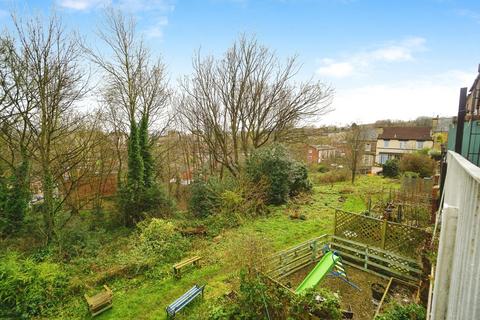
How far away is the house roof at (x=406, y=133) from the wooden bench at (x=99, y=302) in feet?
124

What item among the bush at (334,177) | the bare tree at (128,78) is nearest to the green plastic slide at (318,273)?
the bare tree at (128,78)

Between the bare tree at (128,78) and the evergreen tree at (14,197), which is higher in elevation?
the bare tree at (128,78)

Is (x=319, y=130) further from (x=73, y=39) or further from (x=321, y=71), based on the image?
(x=73, y=39)

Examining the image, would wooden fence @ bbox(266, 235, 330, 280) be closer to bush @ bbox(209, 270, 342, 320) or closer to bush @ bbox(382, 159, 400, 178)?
bush @ bbox(209, 270, 342, 320)

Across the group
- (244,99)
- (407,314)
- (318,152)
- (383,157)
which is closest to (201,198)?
(244,99)

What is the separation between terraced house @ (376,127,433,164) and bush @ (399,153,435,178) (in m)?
8.52

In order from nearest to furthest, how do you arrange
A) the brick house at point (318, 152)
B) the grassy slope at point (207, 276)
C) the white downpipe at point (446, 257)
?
the white downpipe at point (446, 257)
the grassy slope at point (207, 276)
the brick house at point (318, 152)

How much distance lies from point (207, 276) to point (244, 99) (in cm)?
1097

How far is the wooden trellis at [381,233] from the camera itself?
7508 millimetres

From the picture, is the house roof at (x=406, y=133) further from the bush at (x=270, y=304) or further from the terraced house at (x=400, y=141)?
the bush at (x=270, y=304)

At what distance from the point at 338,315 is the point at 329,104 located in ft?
47.4

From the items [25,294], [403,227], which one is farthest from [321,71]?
[25,294]

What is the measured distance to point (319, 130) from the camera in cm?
1864

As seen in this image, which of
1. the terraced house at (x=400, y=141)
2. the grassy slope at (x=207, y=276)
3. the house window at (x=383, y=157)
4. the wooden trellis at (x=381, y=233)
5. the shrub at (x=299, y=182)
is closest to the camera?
the grassy slope at (x=207, y=276)
